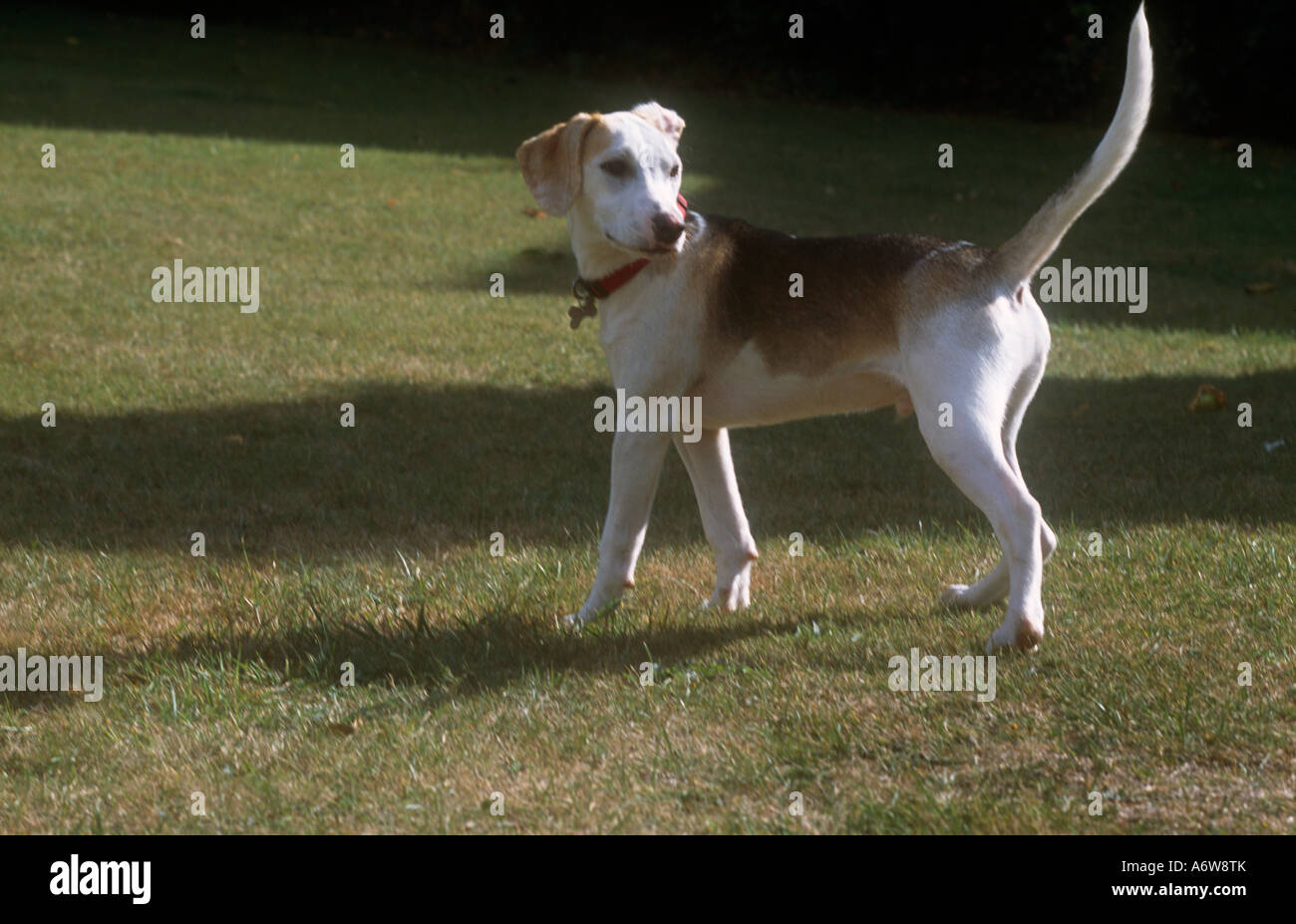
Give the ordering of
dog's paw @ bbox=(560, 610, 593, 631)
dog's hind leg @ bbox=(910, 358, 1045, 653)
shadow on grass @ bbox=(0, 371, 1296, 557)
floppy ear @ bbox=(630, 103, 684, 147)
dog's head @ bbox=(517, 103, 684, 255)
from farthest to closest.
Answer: shadow on grass @ bbox=(0, 371, 1296, 557) → floppy ear @ bbox=(630, 103, 684, 147) → dog's paw @ bbox=(560, 610, 593, 631) → dog's head @ bbox=(517, 103, 684, 255) → dog's hind leg @ bbox=(910, 358, 1045, 653)

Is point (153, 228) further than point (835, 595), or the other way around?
point (153, 228)

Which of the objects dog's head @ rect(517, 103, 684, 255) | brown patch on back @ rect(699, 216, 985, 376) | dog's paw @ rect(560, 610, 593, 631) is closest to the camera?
dog's head @ rect(517, 103, 684, 255)

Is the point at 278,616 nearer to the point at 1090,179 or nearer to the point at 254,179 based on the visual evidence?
the point at 1090,179

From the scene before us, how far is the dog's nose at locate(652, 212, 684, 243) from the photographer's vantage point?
4484mm

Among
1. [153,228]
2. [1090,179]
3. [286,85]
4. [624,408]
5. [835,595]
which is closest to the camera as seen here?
[1090,179]

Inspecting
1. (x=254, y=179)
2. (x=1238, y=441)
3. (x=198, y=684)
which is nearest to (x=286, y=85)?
(x=254, y=179)

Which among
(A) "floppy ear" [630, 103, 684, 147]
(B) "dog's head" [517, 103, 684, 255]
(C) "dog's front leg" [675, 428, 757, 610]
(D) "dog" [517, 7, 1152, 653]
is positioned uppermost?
(A) "floppy ear" [630, 103, 684, 147]

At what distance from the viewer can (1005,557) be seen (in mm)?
4598

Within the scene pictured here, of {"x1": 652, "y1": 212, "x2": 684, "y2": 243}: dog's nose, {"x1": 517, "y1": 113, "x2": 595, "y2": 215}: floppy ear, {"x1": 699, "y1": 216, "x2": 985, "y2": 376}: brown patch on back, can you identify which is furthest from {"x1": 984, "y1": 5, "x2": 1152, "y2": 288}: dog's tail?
{"x1": 517, "y1": 113, "x2": 595, "y2": 215}: floppy ear

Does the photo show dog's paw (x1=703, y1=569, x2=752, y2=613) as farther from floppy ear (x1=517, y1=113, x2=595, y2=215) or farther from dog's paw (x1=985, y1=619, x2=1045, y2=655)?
floppy ear (x1=517, y1=113, x2=595, y2=215)

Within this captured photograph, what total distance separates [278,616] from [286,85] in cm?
1524

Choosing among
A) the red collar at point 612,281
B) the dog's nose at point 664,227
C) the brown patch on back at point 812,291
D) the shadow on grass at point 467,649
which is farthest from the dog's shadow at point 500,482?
the dog's nose at point 664,227
